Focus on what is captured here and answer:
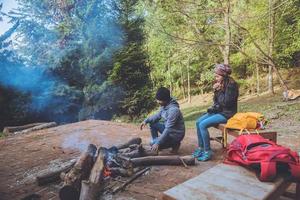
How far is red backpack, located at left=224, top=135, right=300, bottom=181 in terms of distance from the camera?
2.50 meters

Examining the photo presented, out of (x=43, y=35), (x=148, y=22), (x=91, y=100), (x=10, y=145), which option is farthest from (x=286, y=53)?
(x=10, y=145)

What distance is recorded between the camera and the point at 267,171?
8.12 ft

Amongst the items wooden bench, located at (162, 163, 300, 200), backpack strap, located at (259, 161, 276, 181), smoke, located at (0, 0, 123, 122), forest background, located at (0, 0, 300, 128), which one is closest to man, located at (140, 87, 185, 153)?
wooden bench, located at (162, 163, 300, 200)

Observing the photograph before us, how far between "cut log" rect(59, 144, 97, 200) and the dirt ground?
34 cm

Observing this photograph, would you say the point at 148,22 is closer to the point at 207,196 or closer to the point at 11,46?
the point at 11,46

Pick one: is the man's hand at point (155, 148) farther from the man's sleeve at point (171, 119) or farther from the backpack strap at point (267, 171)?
the backpack strap at point (267, 171)

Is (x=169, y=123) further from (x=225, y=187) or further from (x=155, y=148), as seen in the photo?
(x=225, y=187)

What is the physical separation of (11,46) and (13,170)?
23.5ft

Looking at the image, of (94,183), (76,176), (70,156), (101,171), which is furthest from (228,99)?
(70,156)

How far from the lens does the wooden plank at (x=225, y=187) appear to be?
7.22 ft

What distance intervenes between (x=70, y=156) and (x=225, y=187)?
342 centimetres

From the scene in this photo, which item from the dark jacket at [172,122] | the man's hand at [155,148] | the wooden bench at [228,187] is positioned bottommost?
the man's hand at [155,148]

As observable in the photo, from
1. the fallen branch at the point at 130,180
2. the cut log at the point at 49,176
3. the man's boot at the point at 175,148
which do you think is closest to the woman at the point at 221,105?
the man's boot at the point at 175,148

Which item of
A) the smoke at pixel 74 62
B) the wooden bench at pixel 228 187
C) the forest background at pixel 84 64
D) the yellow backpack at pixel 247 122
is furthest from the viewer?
the smoke at pixel 74 62
